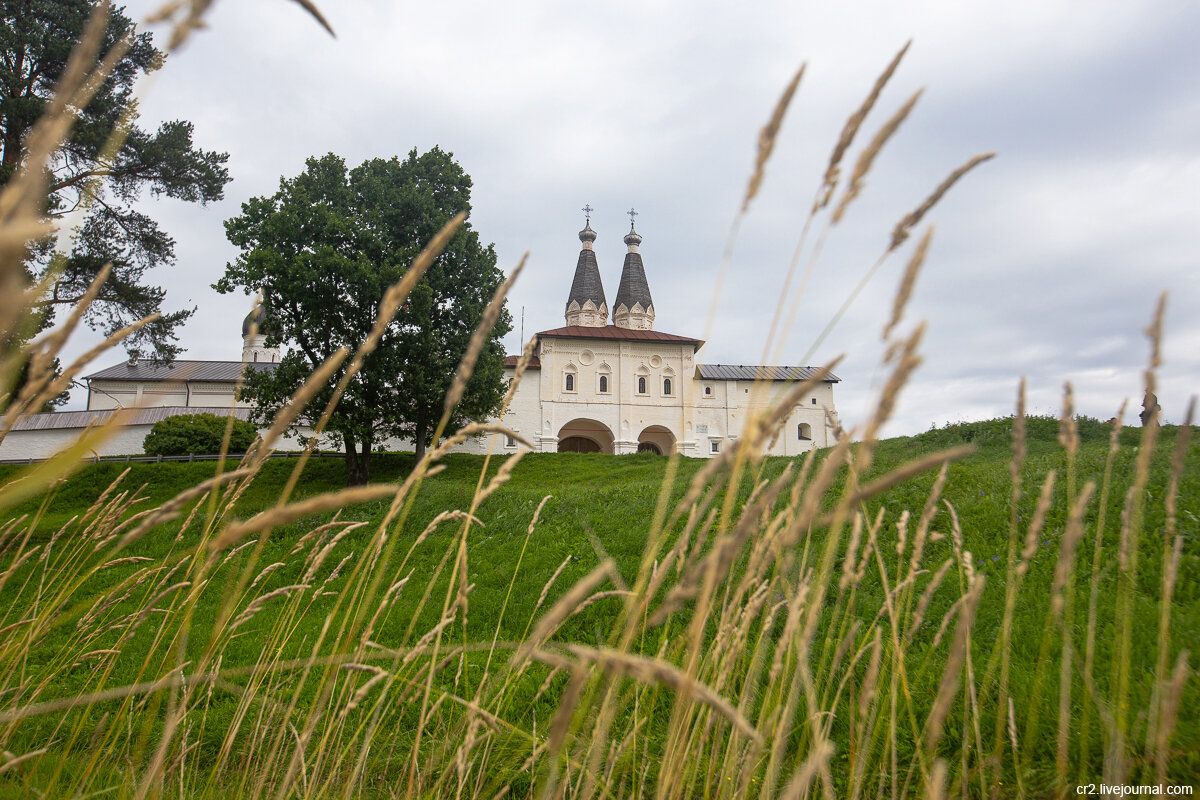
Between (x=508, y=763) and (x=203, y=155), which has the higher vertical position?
(x=203, y=155)

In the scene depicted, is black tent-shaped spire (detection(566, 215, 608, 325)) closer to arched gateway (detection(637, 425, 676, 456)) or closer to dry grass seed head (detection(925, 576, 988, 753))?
arched gateway (detection(637, 425, 676, 456))

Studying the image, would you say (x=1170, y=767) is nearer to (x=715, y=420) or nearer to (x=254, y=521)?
(x=254, y=521)

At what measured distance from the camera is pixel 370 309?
1791 cm

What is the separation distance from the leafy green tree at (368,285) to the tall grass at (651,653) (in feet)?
35.1

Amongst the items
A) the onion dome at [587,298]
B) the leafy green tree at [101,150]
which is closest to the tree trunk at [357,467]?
the leafy green tree at [101,150]

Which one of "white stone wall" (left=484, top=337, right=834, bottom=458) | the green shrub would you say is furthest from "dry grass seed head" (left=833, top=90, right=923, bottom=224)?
"white stone wall" (left=484, top=337, right=834, bottom=458)

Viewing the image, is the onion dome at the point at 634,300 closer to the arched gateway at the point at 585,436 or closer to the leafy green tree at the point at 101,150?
the arched gateway at the point at 585,436

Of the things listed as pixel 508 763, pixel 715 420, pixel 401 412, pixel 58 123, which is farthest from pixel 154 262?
pixel 715 420

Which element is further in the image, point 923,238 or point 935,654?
point 935,654

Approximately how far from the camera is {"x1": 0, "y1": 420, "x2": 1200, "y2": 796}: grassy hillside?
1.39 metres

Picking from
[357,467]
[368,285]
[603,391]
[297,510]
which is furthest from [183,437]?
[297,510]

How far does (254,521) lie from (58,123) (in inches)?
17.5

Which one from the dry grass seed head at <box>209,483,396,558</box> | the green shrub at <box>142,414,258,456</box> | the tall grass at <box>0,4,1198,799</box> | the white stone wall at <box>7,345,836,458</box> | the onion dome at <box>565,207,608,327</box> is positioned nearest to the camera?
the dry grass seed head at <box>209,483,396,558</box>

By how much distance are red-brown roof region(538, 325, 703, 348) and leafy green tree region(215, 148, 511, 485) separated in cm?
1654
